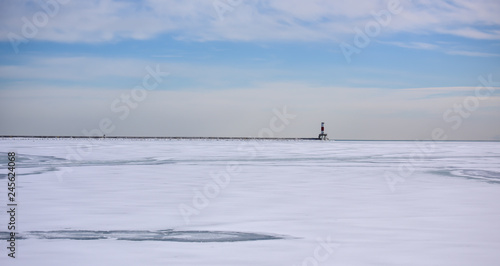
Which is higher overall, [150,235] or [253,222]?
[253,222]

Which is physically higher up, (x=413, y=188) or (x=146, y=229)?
Answer: (x=413, y=188)

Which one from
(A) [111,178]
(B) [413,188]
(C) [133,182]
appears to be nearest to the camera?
(B) [413,188]

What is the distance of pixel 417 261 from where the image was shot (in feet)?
16.3

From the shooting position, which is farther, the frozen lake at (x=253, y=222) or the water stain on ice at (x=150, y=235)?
the water stain on ice at (x=150, y=235)

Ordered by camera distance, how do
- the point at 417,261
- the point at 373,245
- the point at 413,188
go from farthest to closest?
the point at 413,188 < the point at 373,245 < the point at 417,261

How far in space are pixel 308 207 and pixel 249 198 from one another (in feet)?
4.92

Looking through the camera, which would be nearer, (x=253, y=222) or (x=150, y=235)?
(x=150, y=235)

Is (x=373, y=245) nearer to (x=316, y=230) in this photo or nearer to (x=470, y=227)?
(x=316, y=230)

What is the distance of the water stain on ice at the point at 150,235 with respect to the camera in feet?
19.5

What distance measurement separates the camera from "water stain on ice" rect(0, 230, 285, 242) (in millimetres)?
5938

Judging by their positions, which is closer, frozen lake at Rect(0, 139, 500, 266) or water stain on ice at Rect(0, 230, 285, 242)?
frozen lake at Rect(0, 139, 500, 266)

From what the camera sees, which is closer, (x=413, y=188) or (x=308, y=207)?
(x=308, y=207)

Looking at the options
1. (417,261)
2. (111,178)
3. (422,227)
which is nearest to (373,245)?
(417,261)

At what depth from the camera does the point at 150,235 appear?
613 cm
